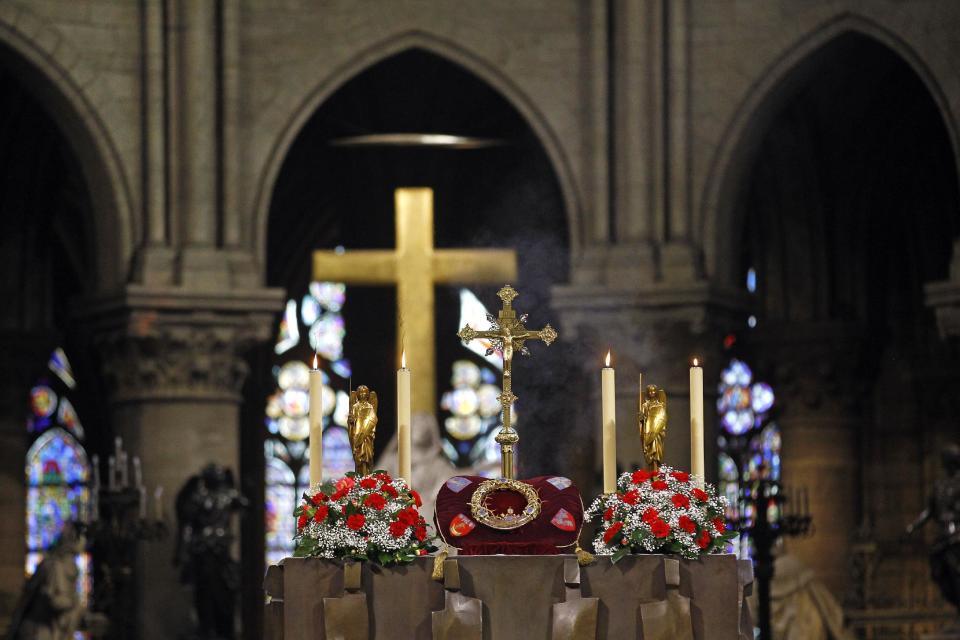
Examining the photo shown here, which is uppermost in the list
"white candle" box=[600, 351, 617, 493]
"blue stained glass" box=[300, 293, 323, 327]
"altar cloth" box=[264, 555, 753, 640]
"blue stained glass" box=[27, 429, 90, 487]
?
"blue stained glass" box=[300, 293, 323, 327]

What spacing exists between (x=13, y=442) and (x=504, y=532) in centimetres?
1423

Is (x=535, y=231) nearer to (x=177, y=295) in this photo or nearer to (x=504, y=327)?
(x=177, y=295)

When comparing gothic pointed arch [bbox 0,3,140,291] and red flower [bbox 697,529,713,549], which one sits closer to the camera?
red flower [bbox 697,529,713,549]

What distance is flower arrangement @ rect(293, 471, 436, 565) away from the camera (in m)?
9.23

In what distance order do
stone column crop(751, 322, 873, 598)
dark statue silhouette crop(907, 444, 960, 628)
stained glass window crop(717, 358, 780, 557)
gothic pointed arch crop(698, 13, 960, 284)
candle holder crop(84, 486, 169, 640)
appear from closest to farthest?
dark statue silhouette crop(907, 444, 960, 628), candle holder crop(84, 486, 169, 640), gothic pointed arch crop(698, 13, 960, 284), stone column crop(751, 322, 873, 598), stained glass window crop(717, 358, 780, 557)

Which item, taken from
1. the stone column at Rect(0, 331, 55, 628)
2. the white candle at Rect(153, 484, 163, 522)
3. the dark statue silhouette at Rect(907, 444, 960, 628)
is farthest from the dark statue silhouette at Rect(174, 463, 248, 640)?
the dark statue silhouette at Rect(907, 444, 960, 628)

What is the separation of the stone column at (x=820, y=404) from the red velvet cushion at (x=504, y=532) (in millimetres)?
13904

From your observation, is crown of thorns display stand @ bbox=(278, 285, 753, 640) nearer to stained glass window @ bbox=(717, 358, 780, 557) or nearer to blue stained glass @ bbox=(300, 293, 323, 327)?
stained glass window @ bbox=(717, 358, 780, 557)

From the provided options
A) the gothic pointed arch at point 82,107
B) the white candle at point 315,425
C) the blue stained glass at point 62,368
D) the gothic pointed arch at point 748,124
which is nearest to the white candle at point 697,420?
the white candle at point 315,425

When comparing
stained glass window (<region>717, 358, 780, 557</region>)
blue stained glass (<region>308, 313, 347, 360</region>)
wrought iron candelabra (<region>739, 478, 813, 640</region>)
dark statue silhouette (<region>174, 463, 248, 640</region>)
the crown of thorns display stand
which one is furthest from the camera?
blue stained glass (<region>308, 313, 347, 360</region>)

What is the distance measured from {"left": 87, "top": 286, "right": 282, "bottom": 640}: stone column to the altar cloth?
32.5ft

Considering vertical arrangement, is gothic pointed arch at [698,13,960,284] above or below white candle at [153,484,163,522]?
above

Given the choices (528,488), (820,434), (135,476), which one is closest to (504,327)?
(528,488)

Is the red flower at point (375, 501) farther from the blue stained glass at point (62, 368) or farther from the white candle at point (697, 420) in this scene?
the blue stained glass at point (62, 368)
